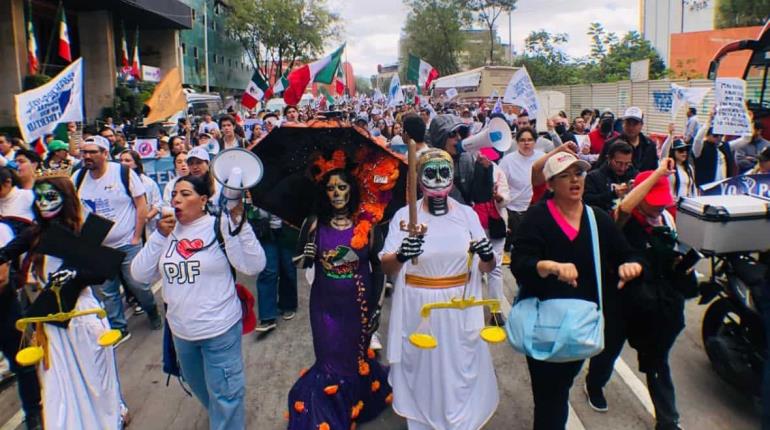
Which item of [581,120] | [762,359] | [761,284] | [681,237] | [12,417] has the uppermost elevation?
[581,120]

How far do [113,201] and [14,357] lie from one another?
190 centimetres

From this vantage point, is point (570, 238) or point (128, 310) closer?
point (570, 238)

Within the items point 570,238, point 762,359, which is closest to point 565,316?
point 570,238

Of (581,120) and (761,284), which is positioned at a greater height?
(581,120)

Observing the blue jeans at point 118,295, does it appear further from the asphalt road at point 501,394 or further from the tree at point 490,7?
the tree at point 490,7

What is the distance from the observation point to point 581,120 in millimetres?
13281

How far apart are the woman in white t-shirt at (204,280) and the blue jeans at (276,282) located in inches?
87.9

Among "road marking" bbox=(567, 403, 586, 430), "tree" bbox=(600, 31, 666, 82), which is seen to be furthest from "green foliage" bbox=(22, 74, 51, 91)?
"tree" bbox=(600, 31, 666, 82)

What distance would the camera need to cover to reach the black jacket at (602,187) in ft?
14.8

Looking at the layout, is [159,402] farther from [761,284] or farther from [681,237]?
[761,284]

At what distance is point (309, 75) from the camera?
8.03 meters

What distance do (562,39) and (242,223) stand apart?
3666 centimetres

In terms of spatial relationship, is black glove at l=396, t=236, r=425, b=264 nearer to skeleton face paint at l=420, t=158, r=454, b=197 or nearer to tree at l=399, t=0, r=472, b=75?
skeleton face paint at l=420, t=158, r=454, b=197

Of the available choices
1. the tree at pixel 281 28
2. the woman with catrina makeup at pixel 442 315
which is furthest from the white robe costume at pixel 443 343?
the tree at pixel 281 28
